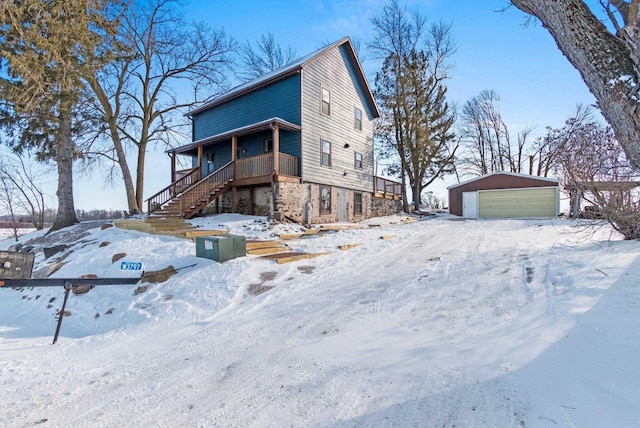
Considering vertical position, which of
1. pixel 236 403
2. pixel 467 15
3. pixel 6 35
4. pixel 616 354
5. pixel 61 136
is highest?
pixel 6 35

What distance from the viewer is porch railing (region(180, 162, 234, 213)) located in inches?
492

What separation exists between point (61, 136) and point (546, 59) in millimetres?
17231

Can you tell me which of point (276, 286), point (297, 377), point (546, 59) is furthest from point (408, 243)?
point (297, 377)

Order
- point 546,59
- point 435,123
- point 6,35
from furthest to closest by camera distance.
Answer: point 435,123
point 6,35
point 546,59

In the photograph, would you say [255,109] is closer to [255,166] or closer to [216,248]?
[255,166]

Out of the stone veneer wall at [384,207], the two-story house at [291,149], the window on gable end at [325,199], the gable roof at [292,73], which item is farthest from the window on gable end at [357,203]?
the gable roof at [292,73]

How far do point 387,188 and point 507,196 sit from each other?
24.1 feet

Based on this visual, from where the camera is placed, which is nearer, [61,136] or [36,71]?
[36,71]

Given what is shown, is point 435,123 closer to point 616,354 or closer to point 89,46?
point 89,46

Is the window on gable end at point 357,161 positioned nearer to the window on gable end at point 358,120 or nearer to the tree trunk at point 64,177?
the window on gable end at point 358,120

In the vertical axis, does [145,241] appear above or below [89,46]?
below

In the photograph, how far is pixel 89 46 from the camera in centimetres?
1148

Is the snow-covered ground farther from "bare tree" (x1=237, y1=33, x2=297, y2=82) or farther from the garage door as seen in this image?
"bare tree" (x1=237, y1=33, x2=297, y2=82)

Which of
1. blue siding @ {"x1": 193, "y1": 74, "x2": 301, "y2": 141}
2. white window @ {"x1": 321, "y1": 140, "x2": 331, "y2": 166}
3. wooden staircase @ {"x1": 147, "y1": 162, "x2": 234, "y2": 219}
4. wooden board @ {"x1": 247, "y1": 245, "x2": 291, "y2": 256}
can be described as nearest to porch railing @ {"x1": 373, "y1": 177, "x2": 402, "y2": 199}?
white window @ {"x1": 321, "y1": 140, "x2": 331, "y2": 166}
